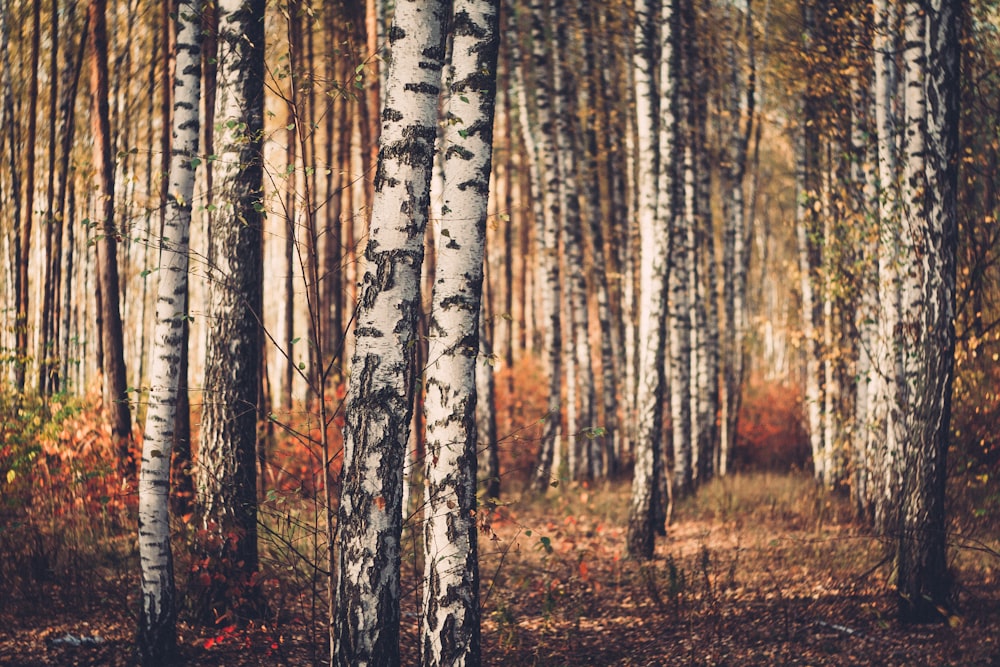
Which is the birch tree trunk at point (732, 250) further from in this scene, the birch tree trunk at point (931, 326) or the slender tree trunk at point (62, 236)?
the slender tree trunk at point (62, 236)

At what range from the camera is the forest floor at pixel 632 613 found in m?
5.66

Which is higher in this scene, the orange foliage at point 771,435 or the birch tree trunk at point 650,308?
the birch tree trunk at point 650,308

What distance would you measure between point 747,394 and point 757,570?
40.1 ft

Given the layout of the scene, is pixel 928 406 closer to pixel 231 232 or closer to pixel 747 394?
pixel 231 232

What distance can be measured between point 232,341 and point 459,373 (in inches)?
93.1

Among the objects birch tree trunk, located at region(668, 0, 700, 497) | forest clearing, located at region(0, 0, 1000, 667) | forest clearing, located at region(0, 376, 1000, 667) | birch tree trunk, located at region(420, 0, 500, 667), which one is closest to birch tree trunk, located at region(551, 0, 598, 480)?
forest clearing, located at region(0, 0, 1000, 667)

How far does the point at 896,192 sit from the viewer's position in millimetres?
7945

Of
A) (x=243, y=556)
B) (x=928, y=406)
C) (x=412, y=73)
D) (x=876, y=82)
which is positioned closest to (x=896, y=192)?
(x=876, y=82)

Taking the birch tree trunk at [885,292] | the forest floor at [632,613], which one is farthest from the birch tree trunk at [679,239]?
the forest floor at [632,613]

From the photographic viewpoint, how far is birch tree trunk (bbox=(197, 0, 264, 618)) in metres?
5.98

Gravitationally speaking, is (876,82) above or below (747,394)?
above

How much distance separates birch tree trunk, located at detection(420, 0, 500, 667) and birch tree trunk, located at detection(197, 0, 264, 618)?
2.04 metres

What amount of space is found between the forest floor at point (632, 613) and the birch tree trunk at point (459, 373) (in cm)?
23

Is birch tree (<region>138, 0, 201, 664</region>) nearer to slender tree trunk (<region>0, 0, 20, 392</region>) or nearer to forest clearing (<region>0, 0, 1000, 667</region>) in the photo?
forest clearing (<region>0, 0, 1000, 667</region>)
